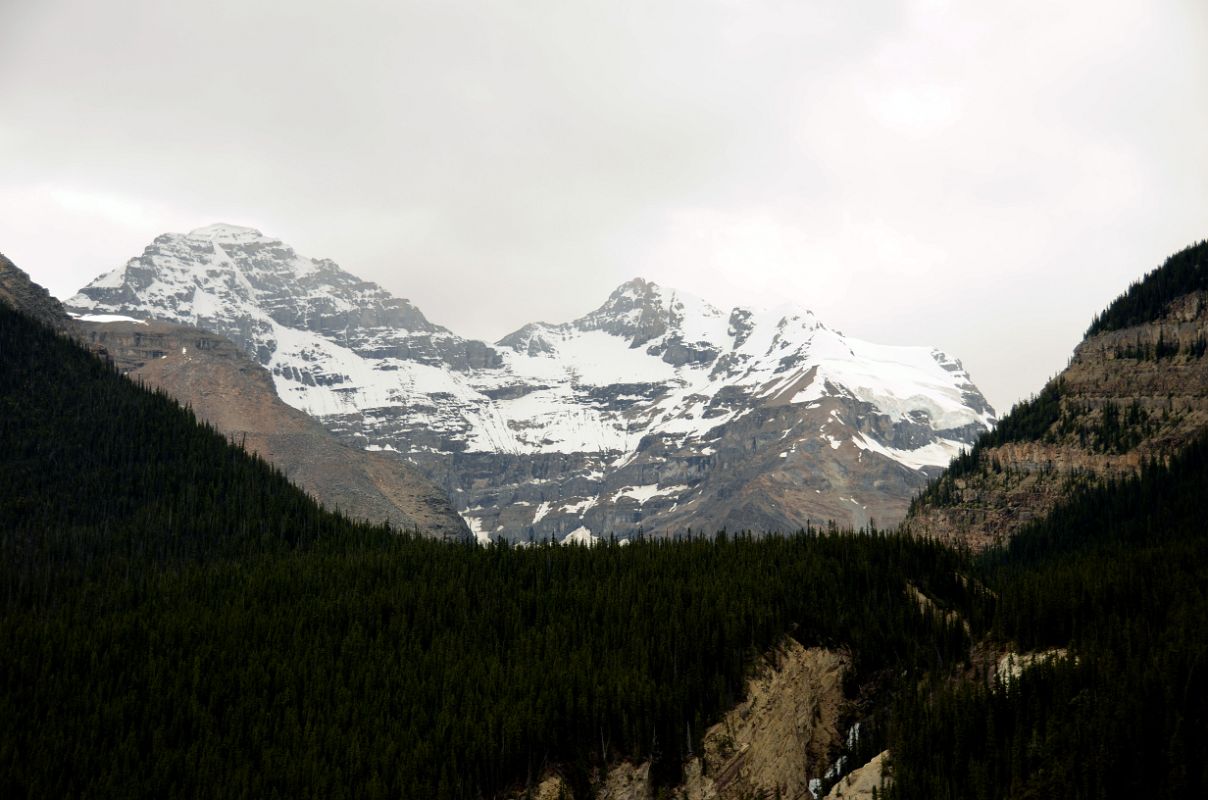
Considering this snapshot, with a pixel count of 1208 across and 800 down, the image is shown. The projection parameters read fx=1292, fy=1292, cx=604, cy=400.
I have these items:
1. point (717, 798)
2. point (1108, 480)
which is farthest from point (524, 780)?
point (1108, 480)

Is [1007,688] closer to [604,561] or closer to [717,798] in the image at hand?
[717,798]

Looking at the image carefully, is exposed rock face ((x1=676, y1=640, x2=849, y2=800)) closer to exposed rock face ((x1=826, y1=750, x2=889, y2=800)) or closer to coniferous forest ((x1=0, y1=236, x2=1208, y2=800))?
coniferous forest ((x1=0, y1=236, x2=1208, y2=800))

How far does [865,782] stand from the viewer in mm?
108812

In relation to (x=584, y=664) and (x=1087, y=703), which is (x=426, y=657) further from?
(x=1087, y=703)

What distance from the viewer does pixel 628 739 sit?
118562 millimetres

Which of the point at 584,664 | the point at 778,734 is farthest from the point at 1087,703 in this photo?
the point at 584,664

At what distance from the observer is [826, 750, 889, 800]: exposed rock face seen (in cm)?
10688

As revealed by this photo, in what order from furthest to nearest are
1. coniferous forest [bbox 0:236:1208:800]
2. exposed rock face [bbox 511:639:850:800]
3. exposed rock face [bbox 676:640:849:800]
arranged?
exposed rock face [bbox 676:640:849:800]
exposed rock face [bbox 511:639:850:800]
coniferous forest [bbox 0:236:1208:800]

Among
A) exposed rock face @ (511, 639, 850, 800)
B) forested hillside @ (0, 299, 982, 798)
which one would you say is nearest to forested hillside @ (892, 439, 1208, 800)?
exposed rock face @ (511, 639, 850, 800)

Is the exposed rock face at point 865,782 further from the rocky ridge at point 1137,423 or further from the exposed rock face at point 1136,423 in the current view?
the exposed rock face at point 1136,423

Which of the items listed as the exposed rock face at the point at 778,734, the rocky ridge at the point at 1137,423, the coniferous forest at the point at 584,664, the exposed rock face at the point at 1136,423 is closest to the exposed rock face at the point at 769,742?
the exposed rock face at the point at 778,734

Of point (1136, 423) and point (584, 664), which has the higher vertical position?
point (1136, 423)

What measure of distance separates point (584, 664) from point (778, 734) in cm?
2022

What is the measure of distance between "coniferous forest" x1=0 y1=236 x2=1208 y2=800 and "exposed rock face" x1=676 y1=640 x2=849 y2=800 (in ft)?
5.72
